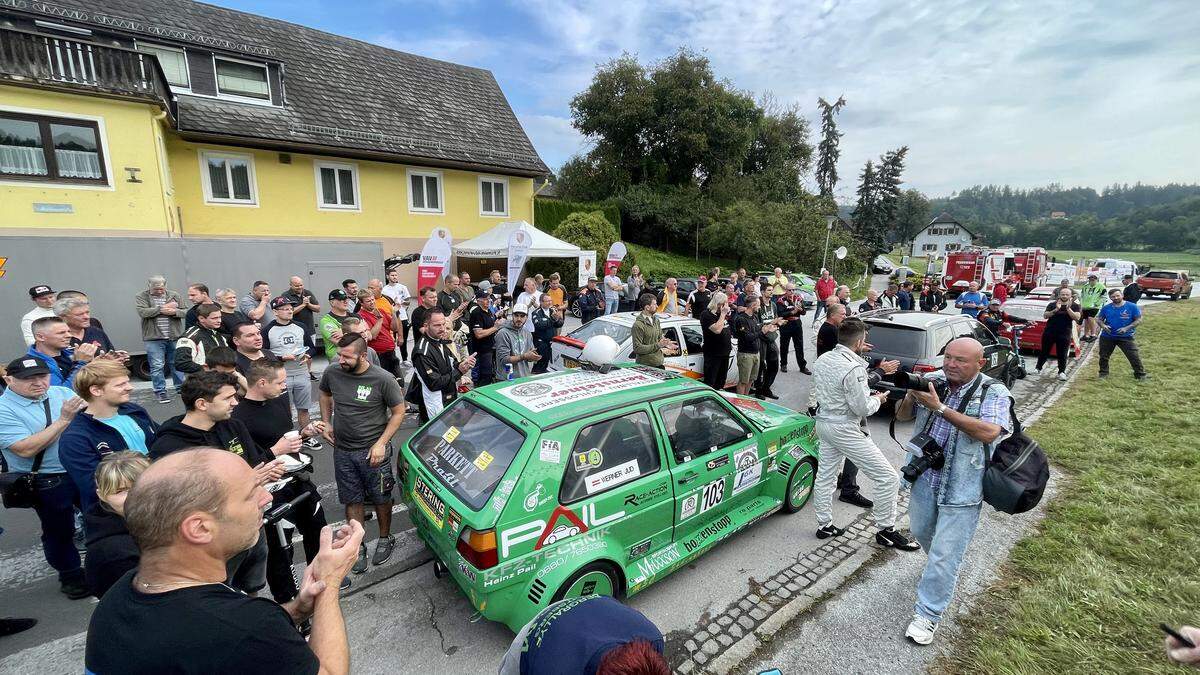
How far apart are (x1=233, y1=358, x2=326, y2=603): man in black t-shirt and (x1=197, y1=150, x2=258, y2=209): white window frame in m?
13.8

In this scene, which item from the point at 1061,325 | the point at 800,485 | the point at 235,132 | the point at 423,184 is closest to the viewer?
the point at 800,485

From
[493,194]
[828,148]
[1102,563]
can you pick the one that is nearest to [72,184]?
[493,194]

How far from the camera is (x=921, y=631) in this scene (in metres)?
3.21

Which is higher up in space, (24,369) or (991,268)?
(24,369)

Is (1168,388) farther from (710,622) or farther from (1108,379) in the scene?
(710,622)

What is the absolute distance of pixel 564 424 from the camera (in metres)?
3.19

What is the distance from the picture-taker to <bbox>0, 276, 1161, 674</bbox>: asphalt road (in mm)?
3023

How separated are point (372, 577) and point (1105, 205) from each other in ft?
625

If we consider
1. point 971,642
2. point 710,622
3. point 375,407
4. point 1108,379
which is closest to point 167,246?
point 375,407

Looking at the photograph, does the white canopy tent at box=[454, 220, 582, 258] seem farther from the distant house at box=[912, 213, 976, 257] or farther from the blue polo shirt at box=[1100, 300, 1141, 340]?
the distant house at box=[912, 213, 976, 257]

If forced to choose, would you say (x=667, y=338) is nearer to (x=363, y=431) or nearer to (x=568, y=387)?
(x=568, y=387)

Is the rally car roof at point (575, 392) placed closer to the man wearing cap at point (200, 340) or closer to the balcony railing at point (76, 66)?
the man wearing cap at point (200, 340)

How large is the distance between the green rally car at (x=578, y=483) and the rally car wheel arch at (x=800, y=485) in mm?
430

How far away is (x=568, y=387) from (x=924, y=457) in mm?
2480
